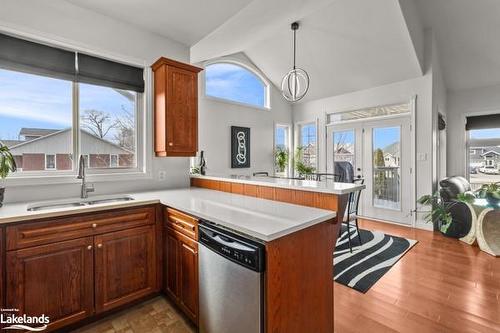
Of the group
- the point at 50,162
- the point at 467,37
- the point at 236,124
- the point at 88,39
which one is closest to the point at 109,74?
the point at 88,39

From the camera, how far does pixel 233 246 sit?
1.40m

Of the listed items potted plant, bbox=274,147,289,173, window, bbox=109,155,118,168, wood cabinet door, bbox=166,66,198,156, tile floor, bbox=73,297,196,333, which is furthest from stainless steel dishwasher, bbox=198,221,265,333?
potted plant, bbox=274,147,289,173

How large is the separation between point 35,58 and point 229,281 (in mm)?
2554

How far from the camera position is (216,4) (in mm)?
2459

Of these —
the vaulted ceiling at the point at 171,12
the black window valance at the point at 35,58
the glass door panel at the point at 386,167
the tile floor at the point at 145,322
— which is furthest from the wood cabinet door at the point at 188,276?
the glass door panel at the point at 386,167

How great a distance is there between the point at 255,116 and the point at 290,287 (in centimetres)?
461

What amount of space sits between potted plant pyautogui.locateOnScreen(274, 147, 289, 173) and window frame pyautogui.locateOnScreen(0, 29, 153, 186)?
3594 millimetres

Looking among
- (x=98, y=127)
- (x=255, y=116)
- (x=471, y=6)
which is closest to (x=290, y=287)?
(x=98, y=127)

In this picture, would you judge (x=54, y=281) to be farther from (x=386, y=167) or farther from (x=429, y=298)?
(x=386, y=167)

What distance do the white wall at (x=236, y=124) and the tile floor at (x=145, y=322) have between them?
293cm

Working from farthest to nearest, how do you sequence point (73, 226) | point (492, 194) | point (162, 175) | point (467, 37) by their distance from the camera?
point (467, 37), point (492, 194), point (162, 175), point (73, 226)

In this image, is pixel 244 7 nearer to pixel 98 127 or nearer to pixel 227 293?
pixel 98 127

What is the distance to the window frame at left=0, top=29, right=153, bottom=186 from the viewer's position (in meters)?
2.18

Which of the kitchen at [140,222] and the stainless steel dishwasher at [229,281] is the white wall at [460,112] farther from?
the stainless steel dishwasher at [229,281]
